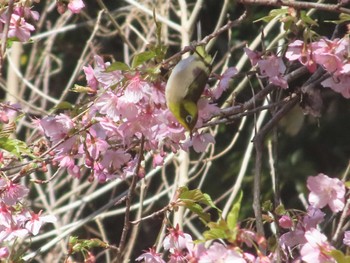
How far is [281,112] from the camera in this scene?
79.0 inches

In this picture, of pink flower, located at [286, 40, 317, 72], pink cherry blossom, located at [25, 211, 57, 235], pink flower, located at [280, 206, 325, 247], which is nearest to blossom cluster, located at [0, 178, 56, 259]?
pink cherry blossom, located at [25, 211, 57, 235]

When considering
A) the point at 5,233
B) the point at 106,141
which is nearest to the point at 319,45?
the point at 106,141

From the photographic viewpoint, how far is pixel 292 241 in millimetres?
1837

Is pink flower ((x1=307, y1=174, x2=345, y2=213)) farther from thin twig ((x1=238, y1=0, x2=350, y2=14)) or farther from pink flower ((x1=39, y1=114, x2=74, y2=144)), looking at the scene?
pink flower ((x1=39, y1=114, x2=74, y2=144))

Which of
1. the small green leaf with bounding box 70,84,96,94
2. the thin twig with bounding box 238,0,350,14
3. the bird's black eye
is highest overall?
the thin twig with bounding box 238,0,350,14

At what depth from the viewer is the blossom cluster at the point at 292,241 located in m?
1.49

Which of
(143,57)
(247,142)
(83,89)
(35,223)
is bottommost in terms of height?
(247,142)

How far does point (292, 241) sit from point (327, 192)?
16cm

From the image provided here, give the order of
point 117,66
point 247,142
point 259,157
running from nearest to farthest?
point 117,66, point 259,157, point 247,142

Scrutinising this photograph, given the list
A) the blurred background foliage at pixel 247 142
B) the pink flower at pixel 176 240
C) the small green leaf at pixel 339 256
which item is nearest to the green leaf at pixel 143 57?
the pink flower at pixel 176 240

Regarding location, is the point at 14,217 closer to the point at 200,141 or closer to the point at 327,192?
the point at 200,141

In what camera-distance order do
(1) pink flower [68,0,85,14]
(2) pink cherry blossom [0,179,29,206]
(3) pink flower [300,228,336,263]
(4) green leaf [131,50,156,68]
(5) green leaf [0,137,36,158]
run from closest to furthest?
(3) pink flower [300,228,336,263]
(4) green leaf [131,50,156,68]
(5) green leaf [0,137,36,158]
(2) pink cherry blossom [0,179,29,206]
(1) pink flower [68,0,85,14]

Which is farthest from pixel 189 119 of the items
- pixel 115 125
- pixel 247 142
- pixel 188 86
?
pixel 247 142

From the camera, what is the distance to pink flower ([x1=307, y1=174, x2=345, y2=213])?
5.67ft
